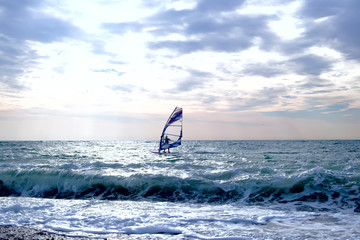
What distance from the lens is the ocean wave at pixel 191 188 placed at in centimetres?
1012

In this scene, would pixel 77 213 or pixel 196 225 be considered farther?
pixel 77 213

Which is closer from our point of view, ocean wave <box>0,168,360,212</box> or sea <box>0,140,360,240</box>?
sea <box>0,140,360,240</box>

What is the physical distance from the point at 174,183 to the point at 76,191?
14.3 feet

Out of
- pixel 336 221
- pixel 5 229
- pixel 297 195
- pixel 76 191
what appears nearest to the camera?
pixel 5 229

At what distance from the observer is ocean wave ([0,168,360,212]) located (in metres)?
10.1

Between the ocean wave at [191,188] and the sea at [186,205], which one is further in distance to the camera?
the ocean wave at [191,188]

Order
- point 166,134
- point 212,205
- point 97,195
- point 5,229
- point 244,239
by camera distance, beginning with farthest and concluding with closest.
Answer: point 166,134
point 97,195
point 212,205
point 5,229
point 244,239

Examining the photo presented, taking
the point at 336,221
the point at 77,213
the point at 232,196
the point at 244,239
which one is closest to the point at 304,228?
the point at 336,221

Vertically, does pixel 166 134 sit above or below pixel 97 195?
above

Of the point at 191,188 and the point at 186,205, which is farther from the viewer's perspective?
the point at 191,188

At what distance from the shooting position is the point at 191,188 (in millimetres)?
11602

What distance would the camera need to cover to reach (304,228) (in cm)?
617

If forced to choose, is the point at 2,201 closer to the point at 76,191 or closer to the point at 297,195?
the point at 76,191

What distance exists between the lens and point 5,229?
600cm
